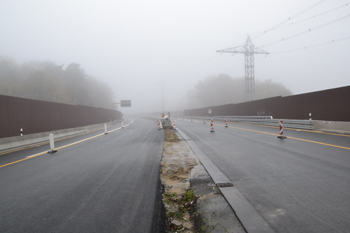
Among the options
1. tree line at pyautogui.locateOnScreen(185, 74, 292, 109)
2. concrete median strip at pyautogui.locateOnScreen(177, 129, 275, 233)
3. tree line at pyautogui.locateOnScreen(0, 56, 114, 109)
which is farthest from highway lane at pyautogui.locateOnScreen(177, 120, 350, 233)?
tree line at pyautogui.locateOnScreen(185, 74, 292, 109)

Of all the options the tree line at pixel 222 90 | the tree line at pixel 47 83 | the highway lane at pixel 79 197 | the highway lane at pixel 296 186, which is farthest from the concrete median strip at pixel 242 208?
the tree line at pixel 222 90

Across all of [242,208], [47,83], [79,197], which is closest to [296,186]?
[242,208]

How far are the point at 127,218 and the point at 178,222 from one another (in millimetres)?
771

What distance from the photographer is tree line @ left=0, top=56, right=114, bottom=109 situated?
64081 mm

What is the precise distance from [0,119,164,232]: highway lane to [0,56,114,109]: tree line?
2570 inches

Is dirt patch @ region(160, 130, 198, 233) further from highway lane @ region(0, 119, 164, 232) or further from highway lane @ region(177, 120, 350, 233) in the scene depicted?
highway lane @ region(177, 120, 350, 233)

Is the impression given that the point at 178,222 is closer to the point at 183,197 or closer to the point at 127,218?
the point at 127,218

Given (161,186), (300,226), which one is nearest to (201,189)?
(161,186)

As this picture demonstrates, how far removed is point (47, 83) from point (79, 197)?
74.7 metres

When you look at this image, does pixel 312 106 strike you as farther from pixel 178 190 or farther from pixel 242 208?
pixel 242 208

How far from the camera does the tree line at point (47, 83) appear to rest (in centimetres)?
6408

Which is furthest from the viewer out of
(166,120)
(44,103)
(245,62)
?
(245,62)

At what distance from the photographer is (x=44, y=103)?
600 inches

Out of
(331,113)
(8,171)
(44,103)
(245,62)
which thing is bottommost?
(8,171)
